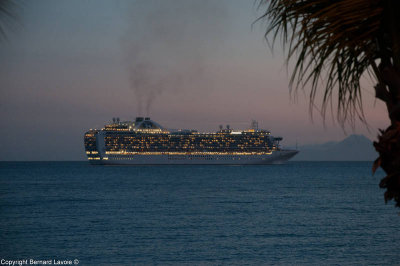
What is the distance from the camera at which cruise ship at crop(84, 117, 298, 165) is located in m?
93.4

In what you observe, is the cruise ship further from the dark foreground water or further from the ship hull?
the dark foreground water

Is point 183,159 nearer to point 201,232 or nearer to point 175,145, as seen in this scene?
point 175,145

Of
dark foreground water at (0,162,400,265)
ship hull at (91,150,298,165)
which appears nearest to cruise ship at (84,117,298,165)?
ship hull at (91,150,298,165)

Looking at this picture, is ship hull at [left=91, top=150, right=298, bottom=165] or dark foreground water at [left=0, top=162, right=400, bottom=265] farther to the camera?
ship hull at [left=91, top=150, right=298, bottom=165]

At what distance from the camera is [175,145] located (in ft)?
A: 309

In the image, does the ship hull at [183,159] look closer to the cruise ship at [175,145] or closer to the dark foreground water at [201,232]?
the cruise ship at [175,145]

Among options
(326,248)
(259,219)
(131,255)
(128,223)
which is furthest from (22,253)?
(259,219)

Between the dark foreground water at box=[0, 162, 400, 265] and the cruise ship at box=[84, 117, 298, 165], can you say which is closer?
the dark foreground water at box=[0, 162, 400, 265]

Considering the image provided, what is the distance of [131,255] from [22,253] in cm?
363

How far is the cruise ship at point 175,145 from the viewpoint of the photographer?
307 feet

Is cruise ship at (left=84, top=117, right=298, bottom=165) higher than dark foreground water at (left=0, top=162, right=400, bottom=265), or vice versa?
cruise ship at (left=84, top=117, right=298, bottom=165)

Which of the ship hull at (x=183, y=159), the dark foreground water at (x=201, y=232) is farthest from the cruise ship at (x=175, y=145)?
the dark foreground water at (x=201, y=232)

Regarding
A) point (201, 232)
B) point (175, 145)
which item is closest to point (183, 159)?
point (175, 145)

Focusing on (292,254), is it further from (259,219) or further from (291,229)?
(259,219)
